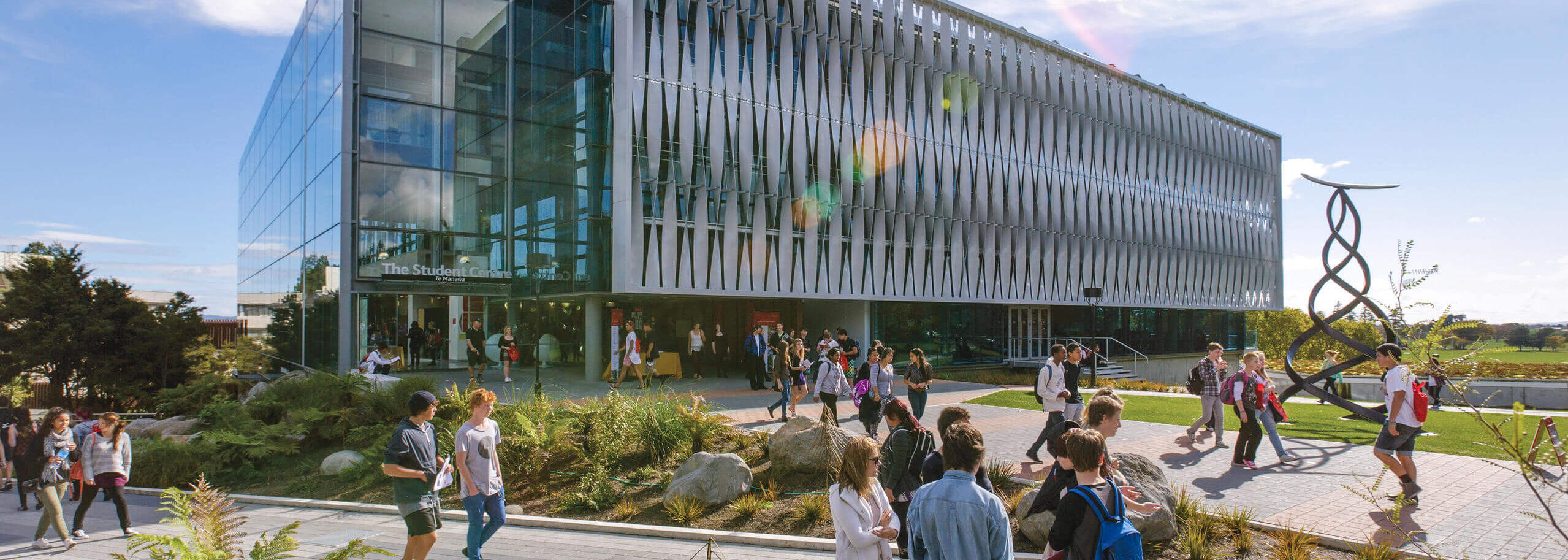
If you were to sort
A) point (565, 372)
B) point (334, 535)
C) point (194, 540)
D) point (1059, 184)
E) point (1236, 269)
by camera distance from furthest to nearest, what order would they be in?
point (1236, 269)
point (1059, 184)
point (565, 372)
point (334, 535)
point (194, 540)

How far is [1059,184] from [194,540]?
3511 centimetres

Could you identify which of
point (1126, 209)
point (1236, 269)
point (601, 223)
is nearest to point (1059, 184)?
point (1126, 209)

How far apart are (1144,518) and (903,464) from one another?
282 cm

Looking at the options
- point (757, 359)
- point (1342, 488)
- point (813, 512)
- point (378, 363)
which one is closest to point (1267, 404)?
point (1342, 488)

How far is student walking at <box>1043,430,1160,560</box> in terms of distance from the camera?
409 cm

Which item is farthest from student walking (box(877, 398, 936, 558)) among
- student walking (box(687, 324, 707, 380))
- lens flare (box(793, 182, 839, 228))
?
lens flare (box(793, 182, 839, 228))

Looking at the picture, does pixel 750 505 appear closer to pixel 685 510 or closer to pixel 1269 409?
pixel 685 510

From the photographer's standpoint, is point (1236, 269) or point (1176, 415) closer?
point (1176, 415)

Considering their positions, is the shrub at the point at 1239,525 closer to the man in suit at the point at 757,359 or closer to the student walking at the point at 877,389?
the student walking at the point at 877,389

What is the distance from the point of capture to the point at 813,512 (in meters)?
8.50

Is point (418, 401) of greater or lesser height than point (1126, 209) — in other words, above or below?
below

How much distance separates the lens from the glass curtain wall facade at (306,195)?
84.6 feet

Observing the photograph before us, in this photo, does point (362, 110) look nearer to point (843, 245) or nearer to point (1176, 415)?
point (843, 245)

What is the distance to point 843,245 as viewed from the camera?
91.1 feet
